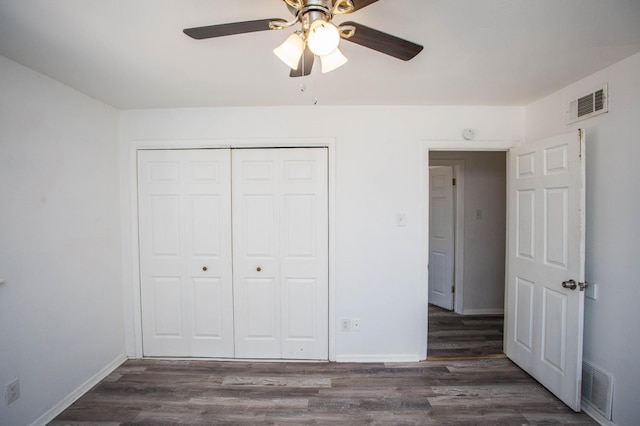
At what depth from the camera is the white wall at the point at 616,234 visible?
5.28 feet

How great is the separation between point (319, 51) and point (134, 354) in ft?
10.1

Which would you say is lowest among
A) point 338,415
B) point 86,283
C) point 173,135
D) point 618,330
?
point 338,415

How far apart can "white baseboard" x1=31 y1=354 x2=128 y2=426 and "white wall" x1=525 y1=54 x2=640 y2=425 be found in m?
3.75

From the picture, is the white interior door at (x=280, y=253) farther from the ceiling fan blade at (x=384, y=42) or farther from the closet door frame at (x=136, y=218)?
the ceiling fan blade at (x=384, y=42)

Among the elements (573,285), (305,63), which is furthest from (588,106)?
(305,63)

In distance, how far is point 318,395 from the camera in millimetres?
2021

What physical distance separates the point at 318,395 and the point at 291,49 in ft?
7.52

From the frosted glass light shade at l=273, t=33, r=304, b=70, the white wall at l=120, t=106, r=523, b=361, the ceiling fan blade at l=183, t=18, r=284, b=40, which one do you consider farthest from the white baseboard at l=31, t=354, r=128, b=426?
the frosted glass light shade at l=273, t=33, r=304, b=70

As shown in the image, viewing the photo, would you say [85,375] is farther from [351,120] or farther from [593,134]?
[593,134]

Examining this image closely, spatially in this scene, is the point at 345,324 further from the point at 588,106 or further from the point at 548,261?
the point at 588,106

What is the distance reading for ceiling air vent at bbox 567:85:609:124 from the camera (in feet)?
5.79

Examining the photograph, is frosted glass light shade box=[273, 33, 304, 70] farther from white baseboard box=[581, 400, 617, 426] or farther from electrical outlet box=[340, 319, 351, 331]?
white baseboard box=[581, 400, 617, 426]

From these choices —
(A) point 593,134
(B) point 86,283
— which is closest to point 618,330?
(A) point 593,134

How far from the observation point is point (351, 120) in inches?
95.0
